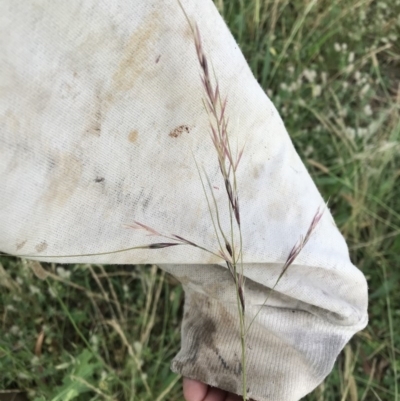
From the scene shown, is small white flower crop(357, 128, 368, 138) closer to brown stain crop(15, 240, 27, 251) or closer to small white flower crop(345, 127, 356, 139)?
small white flower crop(345, 127, 356, 139)

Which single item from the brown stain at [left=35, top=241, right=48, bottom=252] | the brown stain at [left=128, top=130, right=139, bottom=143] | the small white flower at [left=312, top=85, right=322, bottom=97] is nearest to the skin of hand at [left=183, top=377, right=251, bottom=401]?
the brown stain at [left=35, top=241, right=48, bottom=252]

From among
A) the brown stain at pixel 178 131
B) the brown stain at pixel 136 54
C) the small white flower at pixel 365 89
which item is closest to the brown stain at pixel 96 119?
the brown stain at pixel 136 54

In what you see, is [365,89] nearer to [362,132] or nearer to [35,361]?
[362,132]

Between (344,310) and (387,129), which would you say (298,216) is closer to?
(344,310)

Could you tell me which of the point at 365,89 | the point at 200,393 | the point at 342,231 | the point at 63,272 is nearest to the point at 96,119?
the point at 63,272

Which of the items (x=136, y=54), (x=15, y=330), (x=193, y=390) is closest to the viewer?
(x=136, y=54)

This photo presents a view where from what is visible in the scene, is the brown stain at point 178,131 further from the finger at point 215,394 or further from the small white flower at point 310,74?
the small white flower at point 310,74

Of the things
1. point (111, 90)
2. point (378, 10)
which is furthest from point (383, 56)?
→ point (111, 90)
